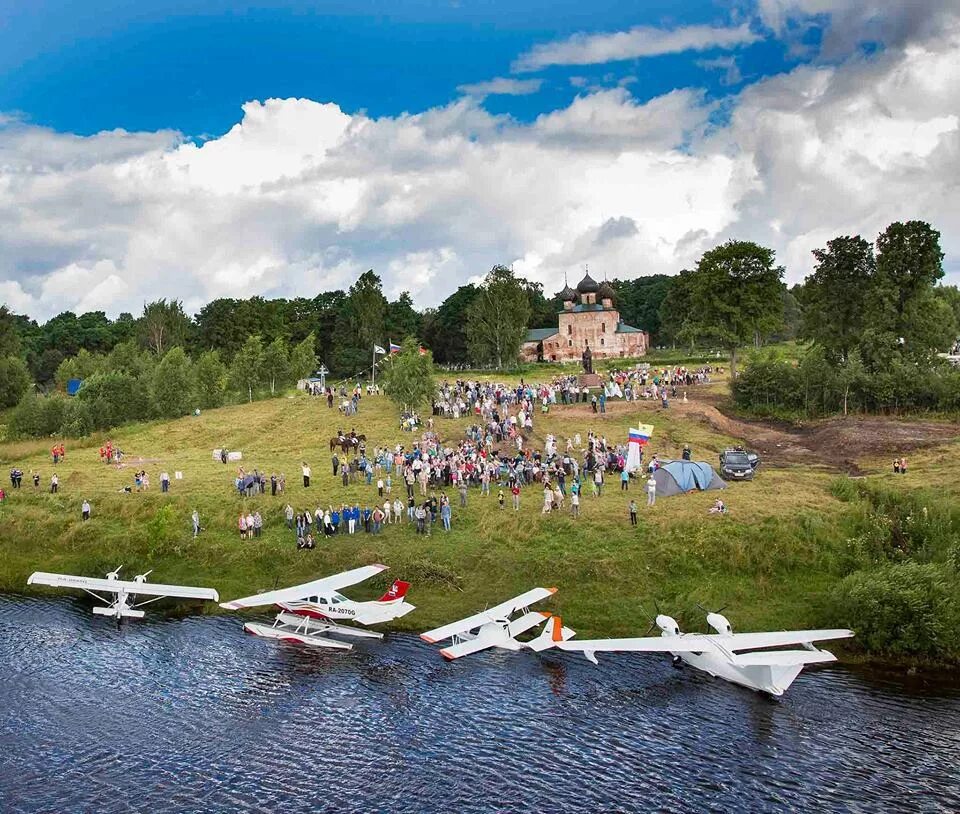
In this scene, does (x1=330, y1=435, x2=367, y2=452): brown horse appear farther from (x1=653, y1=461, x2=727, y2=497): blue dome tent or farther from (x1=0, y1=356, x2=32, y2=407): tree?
(x1=0, y1=356, x2=32, y2=407): tree

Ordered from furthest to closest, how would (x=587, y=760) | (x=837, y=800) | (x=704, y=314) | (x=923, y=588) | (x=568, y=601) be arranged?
1. (x=704, y=314)
2. (x=568, y=601)
3. (x=923, y=588)
4. (x=587, y=760)
5. (x=837, y=800)

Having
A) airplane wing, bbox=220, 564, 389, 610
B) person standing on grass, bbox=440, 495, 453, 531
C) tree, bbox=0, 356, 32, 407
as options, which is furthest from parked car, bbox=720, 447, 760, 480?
tree, bbox=0, 356, 32, 407

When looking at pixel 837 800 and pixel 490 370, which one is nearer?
pixel 837 800

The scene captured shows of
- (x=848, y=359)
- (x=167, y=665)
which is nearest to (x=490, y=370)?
(x=848, y=359)

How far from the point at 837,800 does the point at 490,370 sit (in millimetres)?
88199

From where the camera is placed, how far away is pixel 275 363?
274 ft

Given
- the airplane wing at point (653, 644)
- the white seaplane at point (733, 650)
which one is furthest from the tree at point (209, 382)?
the airplane wing at point (653, 644)

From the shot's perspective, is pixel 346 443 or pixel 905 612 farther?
pixel 346 443

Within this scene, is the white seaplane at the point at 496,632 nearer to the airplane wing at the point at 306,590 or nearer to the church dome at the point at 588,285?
the airplane wing at the point at 306,590

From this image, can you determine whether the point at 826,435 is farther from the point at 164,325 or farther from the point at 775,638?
the point at 164,325

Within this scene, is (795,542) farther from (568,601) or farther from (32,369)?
(32,369)

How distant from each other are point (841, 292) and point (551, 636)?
49.0 metres

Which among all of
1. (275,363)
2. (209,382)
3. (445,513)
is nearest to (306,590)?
(445,513)

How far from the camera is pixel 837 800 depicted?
67.2ft
